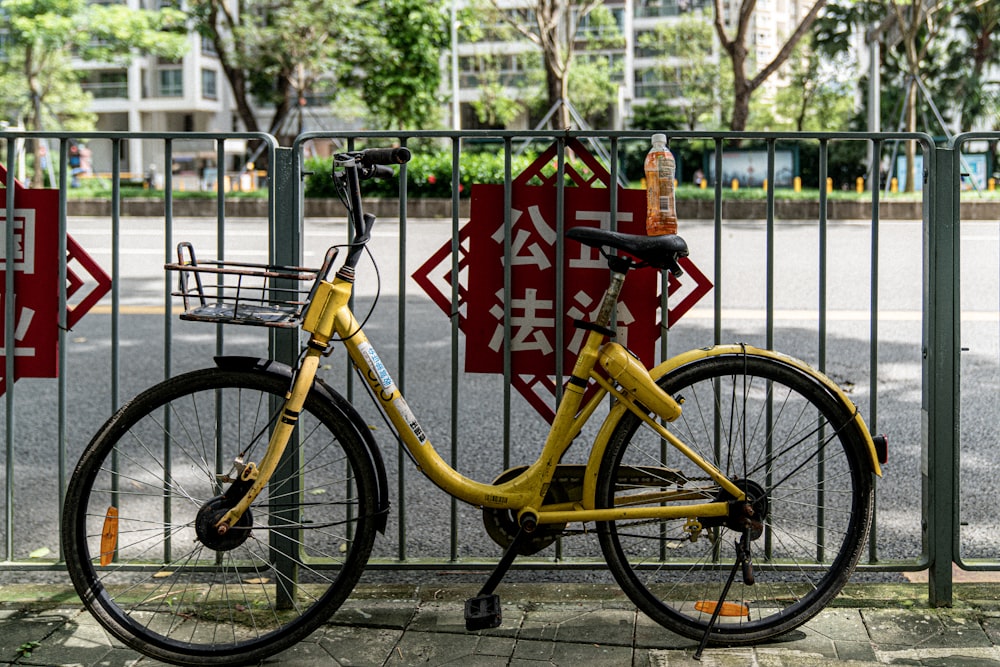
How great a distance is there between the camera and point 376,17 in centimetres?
3019

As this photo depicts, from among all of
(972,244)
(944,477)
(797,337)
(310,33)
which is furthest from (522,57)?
(944,477)

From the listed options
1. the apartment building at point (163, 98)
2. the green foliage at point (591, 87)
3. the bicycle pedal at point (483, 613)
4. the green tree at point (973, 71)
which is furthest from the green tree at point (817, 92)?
the bicycle pedal at point (483, 613)

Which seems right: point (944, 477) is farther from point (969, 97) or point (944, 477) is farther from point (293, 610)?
point (969, 97)

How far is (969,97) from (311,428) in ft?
133

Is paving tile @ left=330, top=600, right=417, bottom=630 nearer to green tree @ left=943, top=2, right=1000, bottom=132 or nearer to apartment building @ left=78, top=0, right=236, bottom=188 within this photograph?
green tree @ left=943, top=2, right=1000, bottom=132

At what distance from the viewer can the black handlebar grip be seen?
9.96ft

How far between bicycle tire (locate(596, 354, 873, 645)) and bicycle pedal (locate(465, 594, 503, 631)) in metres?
0.35

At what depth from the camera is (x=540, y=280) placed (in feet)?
12.1

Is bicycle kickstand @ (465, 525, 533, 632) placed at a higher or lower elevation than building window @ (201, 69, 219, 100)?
lower

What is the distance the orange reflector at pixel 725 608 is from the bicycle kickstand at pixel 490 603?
1.94ft

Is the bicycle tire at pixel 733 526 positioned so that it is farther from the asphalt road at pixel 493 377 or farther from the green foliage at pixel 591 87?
the green foliage at pixel 591 87

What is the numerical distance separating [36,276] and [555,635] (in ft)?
6.63

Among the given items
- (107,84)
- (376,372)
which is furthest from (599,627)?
(107,84)

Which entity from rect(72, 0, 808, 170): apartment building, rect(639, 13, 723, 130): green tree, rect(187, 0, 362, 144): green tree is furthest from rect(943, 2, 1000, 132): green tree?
rect(187, 0, 362, 144): green tree
